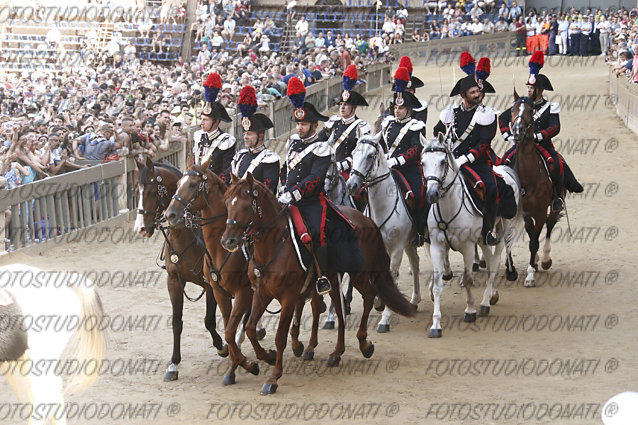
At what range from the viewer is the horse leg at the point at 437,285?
10562mm

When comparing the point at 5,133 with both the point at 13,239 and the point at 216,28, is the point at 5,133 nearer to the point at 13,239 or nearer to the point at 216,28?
the point at 13,239

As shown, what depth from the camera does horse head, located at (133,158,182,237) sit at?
8953 mm

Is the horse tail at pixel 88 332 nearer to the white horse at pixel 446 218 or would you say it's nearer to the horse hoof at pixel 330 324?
the horse hoof at pixel 330 324

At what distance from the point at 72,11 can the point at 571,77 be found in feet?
76.5

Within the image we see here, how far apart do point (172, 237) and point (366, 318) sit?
2225 millimetres

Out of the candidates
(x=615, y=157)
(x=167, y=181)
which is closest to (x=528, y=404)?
(x=167, y=181)

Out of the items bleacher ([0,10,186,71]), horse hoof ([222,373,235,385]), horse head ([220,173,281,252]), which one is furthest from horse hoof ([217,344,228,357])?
bleacher ([0,10,186,71])

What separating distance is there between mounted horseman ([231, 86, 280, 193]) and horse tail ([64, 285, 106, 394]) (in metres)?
2.41

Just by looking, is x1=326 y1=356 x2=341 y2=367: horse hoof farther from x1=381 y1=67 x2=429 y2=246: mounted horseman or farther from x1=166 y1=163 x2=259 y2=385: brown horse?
x1=381 y1=67 x2=429 y2=246: mounted horseman

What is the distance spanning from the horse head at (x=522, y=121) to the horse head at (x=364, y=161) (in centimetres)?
296

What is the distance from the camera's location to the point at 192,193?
28.2 feet

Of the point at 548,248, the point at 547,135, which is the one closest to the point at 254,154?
the point at 547,135

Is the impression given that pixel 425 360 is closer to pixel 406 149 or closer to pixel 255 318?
pixel 255 318

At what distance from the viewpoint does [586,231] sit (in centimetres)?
1544
